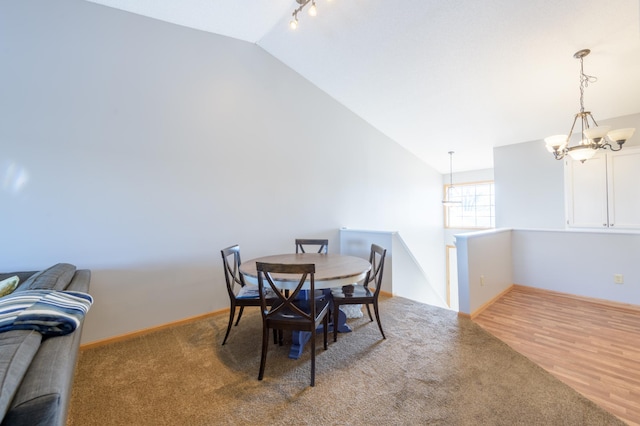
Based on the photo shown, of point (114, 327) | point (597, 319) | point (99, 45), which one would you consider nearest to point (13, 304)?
point (114, 327)

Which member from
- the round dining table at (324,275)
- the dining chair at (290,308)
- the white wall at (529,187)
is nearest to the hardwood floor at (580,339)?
the white wall at (529,187)

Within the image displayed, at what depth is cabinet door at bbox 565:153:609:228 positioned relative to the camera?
3.86 meters

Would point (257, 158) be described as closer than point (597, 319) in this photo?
No

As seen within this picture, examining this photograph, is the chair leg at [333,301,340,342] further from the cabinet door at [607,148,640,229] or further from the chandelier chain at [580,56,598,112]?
the cabinet door at [607,148,640,229]

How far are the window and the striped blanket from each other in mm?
7153

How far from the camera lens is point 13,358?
0.94 m

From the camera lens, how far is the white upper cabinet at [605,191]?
11.9 feet

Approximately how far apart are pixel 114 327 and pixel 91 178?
4.69 ft

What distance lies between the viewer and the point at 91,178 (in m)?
2.51

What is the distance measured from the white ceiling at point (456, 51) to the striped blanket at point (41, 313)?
2.75 meters

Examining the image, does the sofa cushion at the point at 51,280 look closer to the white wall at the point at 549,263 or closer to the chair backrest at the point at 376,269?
the chair backrest at the point at 376,269

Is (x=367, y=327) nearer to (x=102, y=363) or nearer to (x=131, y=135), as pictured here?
(x=102, y=363)

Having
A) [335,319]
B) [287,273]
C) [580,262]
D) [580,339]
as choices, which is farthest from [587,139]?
[287,273]

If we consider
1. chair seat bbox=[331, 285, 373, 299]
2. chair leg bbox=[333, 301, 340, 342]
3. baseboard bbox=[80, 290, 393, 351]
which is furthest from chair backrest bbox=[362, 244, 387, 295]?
baseboard bbox=[80, 290, 393, 351]
